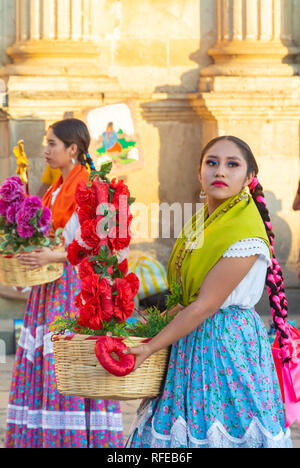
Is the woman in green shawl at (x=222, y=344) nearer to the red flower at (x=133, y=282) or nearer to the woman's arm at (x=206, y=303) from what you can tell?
the woman's arm at (x=206, y=303)

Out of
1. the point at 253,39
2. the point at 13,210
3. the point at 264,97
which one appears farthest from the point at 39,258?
the point at 253,39

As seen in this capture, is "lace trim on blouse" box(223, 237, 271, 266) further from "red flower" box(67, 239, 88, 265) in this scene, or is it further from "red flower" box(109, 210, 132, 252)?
"red flower" box(67, 239, 88, 265)

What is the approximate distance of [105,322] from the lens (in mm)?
3350

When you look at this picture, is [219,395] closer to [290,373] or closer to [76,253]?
[290,373]

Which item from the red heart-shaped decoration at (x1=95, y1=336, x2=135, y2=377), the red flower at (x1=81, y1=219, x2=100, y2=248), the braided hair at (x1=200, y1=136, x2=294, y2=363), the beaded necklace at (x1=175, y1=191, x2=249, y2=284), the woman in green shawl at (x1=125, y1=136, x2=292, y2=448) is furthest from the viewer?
the braided hair at (x1=200, y1=136, x2=294, y2=363)

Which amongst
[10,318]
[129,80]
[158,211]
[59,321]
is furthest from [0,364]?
[59,321]

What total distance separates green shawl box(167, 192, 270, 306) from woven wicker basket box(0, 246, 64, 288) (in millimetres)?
1610

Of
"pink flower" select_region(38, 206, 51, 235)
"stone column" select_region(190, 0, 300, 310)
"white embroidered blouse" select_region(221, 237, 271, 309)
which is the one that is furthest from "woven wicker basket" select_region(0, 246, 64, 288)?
"stone column" select_region(190, 0, 300, 310)

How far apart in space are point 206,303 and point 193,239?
1.19ft

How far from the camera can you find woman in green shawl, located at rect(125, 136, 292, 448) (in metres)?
3.30

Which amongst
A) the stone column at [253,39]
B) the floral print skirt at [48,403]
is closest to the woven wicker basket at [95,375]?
the floral print skirt at [48,403]

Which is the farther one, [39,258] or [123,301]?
[39,258]

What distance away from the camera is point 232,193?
3523 mm

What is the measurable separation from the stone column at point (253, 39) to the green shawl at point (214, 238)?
5242 millimetres
